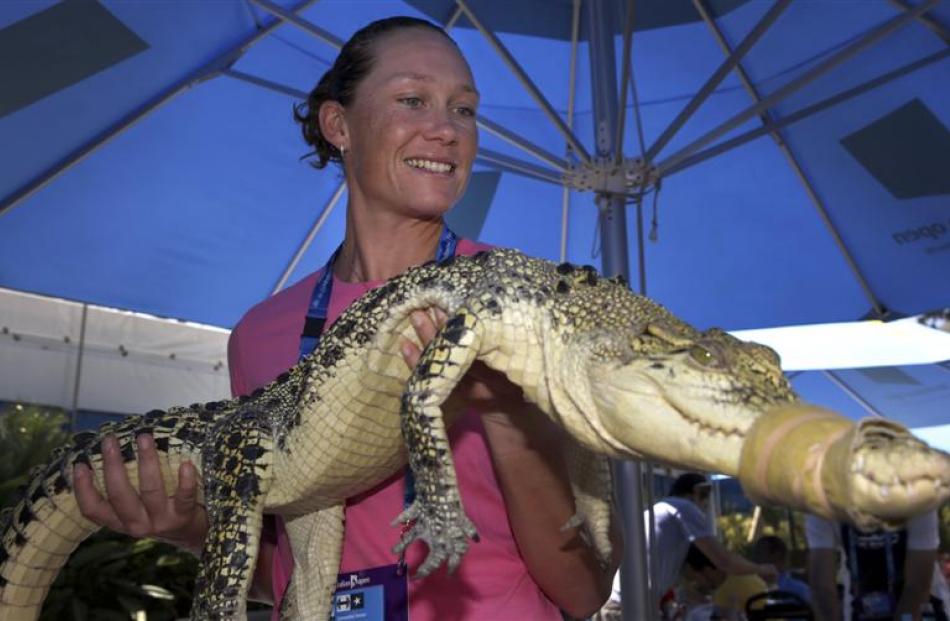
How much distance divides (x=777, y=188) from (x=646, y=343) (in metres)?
4.64

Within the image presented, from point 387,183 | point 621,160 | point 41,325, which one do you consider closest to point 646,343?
point 387,183

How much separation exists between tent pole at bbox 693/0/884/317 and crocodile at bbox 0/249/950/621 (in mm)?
3687

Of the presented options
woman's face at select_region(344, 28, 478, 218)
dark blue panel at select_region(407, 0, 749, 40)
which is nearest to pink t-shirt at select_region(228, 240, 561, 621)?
woman's face at select_region(344, 28, 478, 218)

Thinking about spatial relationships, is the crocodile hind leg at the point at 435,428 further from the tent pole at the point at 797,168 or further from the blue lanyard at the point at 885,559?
the blue lanyard at the point at 885,559

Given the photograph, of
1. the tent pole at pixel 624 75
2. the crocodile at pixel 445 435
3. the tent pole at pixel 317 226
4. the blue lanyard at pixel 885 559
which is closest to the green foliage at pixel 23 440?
the tent pole at pixel 317 226

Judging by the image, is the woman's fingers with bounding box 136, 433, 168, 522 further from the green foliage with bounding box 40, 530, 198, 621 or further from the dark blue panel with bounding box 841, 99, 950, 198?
the green foliage with bounding box 40, 530, 198, 621

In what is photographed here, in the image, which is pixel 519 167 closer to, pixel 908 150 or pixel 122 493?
pixel 908 150

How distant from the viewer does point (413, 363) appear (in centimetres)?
171

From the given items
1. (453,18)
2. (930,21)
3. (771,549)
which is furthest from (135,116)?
(771,549)

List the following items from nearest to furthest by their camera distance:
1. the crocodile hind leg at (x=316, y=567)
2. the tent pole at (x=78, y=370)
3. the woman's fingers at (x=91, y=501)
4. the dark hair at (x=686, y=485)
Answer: the crocodile hind leg at (x=316, y=567), the woman's fingers at (x=91, y=501), the dark hair at (x=686, y=485), the tent pole at (x=78, y=370)

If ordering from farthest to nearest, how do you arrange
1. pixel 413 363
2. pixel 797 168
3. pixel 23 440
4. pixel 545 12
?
1. pixel 23 440
2. pixel 797 168
3. pixel 545 12
4. pixel 413 363

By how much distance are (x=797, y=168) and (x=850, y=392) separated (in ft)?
11.5

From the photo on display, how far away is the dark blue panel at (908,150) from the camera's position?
189 inches

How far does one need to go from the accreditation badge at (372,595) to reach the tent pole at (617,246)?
2493 mm
